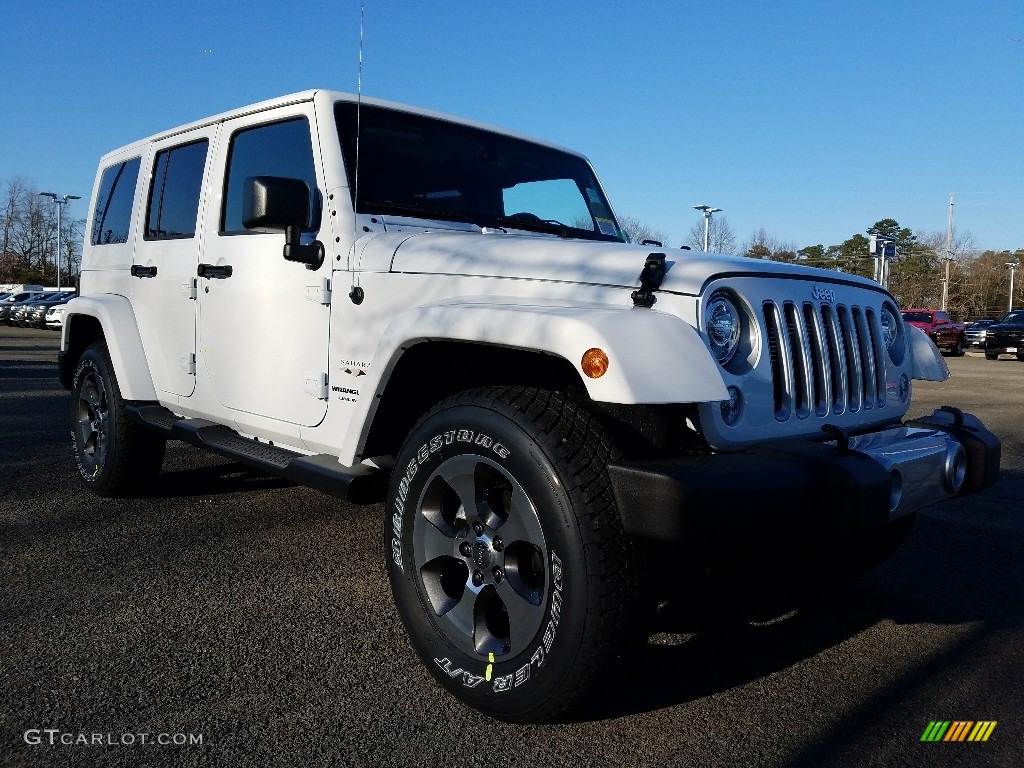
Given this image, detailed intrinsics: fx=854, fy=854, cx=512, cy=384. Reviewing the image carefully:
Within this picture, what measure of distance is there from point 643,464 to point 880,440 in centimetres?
98

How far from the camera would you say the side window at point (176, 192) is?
14.5ft

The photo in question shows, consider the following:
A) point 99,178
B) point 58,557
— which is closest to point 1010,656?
point 58,557

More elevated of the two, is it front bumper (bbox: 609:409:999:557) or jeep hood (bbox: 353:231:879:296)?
jeep hood (bbox: 353:231:879:296)

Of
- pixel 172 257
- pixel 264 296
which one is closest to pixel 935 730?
pixel 264 296

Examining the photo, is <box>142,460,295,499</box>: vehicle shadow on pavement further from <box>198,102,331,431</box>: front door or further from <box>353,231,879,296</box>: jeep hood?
<box>353,231,879,296</box>: jeep hood

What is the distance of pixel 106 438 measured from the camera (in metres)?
4.88

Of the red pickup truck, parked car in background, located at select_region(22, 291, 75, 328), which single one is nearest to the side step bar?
the red pickup truck

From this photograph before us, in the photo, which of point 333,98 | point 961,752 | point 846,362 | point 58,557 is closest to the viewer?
point 961,752

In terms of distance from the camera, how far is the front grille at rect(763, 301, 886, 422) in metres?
2.65

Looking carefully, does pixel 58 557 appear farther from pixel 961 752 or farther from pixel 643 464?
pixel 961 752

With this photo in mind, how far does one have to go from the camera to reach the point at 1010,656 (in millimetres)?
3096

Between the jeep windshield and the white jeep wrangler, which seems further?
the jeep windshield

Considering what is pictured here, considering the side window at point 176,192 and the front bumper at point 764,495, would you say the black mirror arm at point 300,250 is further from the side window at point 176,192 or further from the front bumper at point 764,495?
the front bumper at point 764,495

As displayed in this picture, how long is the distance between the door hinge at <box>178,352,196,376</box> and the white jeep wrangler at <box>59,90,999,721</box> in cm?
4
